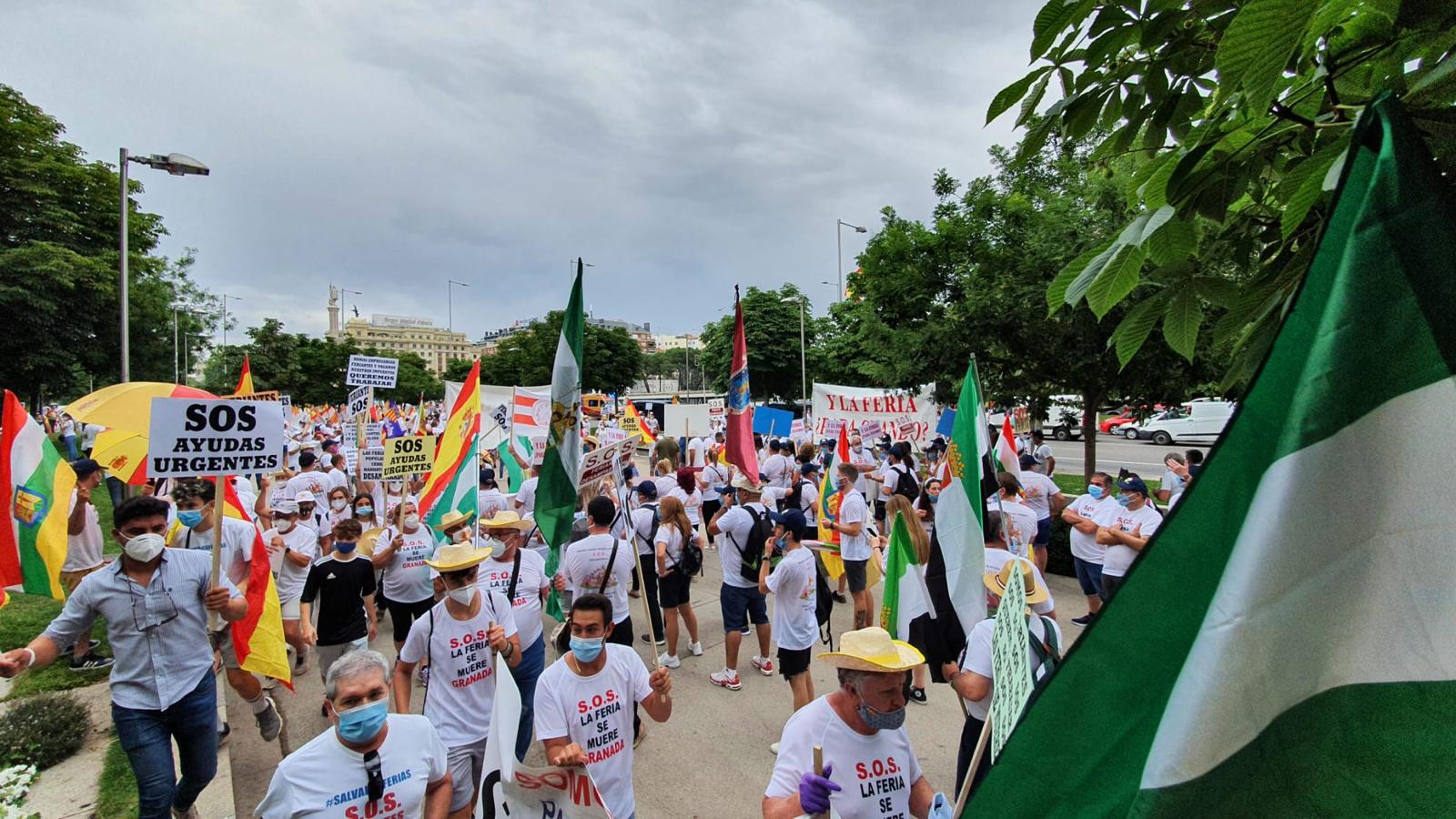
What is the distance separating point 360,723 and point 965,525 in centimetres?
326

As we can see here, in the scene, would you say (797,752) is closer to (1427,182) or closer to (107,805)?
(1427,182)

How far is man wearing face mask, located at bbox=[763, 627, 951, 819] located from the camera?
2.81m

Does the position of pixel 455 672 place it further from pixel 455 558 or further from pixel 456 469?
pixel 456 469

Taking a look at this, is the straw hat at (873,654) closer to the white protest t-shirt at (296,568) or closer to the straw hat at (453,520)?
the straw hat at (453,520)

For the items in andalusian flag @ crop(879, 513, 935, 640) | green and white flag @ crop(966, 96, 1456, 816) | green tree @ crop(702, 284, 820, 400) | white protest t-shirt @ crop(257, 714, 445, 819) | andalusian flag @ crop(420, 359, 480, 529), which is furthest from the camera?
green tree @ crop(702, 284, 820, 400)

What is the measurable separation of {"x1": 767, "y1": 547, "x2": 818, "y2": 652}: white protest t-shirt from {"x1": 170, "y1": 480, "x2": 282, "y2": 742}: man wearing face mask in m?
3.97

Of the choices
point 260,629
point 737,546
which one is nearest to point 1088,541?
point 737,546

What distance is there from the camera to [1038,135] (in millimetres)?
2148

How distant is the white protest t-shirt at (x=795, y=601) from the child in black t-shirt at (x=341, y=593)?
11.4 ft

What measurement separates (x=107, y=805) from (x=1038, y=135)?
6840mm

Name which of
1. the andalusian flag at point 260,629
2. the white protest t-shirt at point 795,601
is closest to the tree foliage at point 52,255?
the andalusian flag at point 260,629

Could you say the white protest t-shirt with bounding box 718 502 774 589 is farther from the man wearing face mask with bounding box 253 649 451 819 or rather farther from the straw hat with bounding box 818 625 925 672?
the man wearing face mask with bounding box 253 649 451 819

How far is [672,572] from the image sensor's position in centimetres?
733

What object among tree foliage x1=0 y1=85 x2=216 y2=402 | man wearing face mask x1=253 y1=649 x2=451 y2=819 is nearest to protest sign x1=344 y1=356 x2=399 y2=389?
man wearing face mask x1=253 y1=649 x2=451 y2=819
